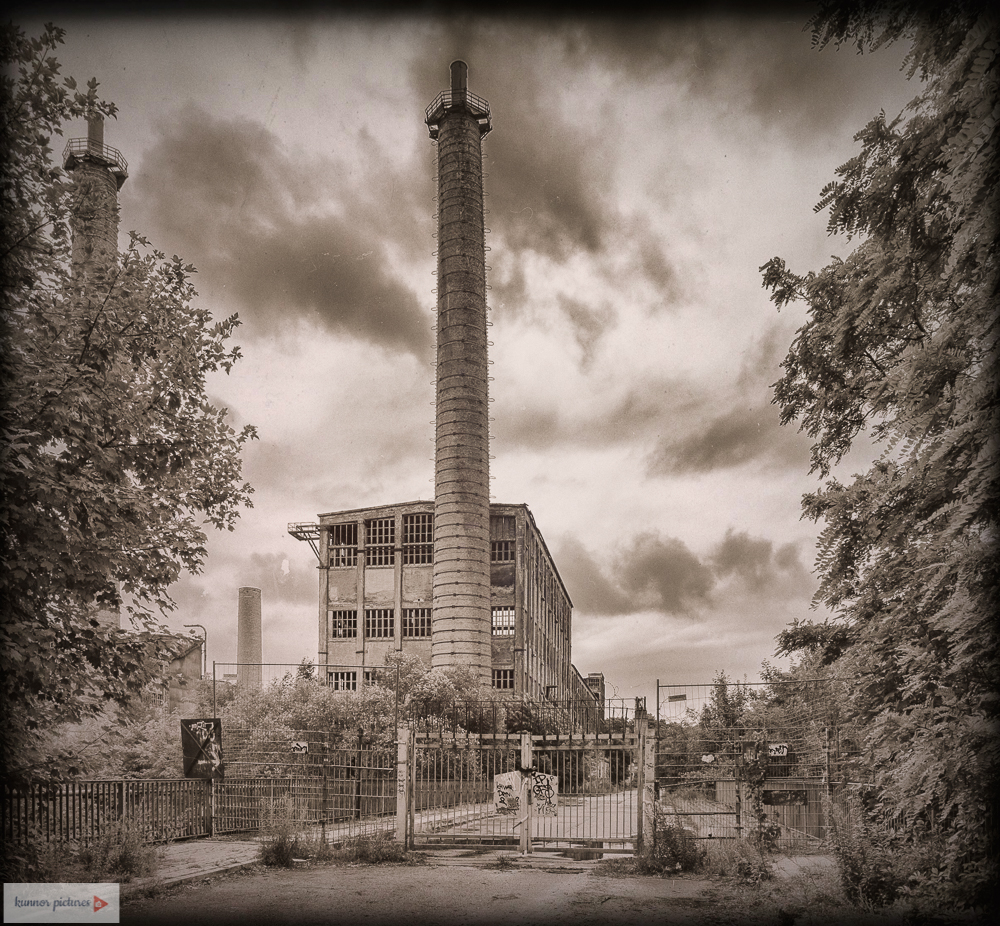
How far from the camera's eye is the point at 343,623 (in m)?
40.2

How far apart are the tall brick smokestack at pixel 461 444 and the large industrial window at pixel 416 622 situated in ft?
8.32

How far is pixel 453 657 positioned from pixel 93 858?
80.5ft

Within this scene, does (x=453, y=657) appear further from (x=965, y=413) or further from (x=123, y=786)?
(x=965, y=413)

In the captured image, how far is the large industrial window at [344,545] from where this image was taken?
132 ft

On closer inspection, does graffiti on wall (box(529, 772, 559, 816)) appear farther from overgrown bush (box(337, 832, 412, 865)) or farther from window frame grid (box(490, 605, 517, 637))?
window frame grid (box(490, 605, 517, 637))

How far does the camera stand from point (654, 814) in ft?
39.7

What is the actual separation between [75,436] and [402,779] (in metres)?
8.48

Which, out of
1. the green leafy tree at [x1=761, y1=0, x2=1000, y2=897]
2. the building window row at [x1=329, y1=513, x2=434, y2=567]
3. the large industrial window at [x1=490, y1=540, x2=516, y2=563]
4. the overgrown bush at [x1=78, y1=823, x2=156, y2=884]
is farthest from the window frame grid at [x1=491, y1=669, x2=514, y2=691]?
the green leafy tree at [x1=761, y1=0, x2=1000, y2=897]

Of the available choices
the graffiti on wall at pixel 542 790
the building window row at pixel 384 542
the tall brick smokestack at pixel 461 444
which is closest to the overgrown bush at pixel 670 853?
the graffiti on wall at pixel 542 790

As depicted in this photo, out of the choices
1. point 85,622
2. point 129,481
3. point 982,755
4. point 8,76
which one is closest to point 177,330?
point 129,481

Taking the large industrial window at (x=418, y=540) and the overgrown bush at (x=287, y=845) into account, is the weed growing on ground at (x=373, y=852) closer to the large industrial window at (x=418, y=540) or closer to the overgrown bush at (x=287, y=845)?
the overgrown bush at (x=287, y=845)

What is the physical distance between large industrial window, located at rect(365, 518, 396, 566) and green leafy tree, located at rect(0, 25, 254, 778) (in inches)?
1164

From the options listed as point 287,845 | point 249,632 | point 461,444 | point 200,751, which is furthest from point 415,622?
point 287,845

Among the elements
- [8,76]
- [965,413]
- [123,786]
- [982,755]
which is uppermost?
[8,76]
